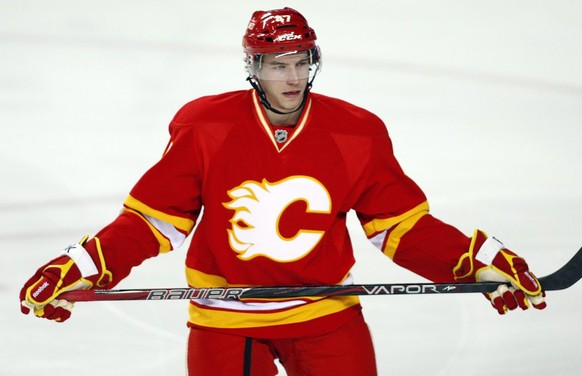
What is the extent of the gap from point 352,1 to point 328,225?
10.4ft

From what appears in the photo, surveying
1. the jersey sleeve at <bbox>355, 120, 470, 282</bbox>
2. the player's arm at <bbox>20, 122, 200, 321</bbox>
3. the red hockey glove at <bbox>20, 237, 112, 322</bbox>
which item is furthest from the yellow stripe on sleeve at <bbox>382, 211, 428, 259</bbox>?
the red hockey glove at <bbox>20, 237, 112, 322</bbox>

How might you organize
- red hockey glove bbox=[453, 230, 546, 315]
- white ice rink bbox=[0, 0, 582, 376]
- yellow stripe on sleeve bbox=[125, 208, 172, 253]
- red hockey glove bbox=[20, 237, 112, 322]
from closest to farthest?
red hockey glove bbox=[20, 237, 112, 322] → red hockey glove bbox=[453, 230, 546, 315] → yellow stripe on sleeve bbox=[125, 208, 172, 253] → white ice rink bbox=[0, 0, 582, 376]

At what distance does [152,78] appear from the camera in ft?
17.8

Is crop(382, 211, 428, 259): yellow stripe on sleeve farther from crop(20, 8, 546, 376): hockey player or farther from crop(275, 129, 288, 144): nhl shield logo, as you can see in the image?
crop(275, 129, 288, 144): nhl shield logo

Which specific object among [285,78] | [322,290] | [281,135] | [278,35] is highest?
[278,35]

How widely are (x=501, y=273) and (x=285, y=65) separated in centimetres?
71

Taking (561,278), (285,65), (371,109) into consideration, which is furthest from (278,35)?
(371,109)

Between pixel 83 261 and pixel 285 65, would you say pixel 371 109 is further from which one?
pixel 83 261

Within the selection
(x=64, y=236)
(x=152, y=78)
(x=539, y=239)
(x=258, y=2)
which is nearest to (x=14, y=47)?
(x=152, y=78)

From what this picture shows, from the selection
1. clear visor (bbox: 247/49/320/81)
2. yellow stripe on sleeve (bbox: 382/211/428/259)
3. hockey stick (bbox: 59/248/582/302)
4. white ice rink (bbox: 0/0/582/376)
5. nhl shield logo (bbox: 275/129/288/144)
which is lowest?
white ice rink (bbox: 0/0/582/376)

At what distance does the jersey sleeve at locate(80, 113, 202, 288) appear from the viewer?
2.96 metres

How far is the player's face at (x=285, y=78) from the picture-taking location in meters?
2.95

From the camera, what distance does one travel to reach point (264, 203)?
296 centimetres

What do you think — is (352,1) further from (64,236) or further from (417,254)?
(417,254)
